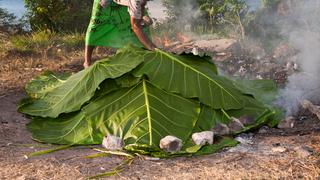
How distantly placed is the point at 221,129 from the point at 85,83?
1062 mm

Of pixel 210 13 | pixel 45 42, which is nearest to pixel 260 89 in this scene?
pixel 210 13

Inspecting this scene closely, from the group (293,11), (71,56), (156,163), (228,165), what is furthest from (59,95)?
(293,11)

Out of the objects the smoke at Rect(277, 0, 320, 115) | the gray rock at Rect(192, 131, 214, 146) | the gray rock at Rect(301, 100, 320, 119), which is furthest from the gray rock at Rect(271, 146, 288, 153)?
the smoke at Rect(277, 0, 320, 115)

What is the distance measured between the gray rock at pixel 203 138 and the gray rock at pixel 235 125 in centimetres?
30

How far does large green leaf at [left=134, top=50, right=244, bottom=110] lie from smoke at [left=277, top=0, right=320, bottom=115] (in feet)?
2.31

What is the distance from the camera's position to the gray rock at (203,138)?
3438 mm

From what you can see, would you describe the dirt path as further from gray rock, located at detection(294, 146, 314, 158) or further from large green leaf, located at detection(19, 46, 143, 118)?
large green leaf, located at detection(19, 46, 143, 118)

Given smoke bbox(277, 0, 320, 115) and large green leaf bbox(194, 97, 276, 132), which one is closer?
large green leaf bbox(194, 97, 276, 132)

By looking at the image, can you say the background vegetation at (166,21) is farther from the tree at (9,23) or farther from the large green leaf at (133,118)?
the large green leaf at (133,118)

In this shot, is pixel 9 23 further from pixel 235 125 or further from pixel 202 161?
pixel 202 161

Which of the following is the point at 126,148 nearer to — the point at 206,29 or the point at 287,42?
the point at 287,42

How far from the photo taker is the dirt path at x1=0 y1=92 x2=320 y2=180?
117 inches

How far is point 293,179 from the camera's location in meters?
2.88

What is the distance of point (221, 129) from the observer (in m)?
3.70
